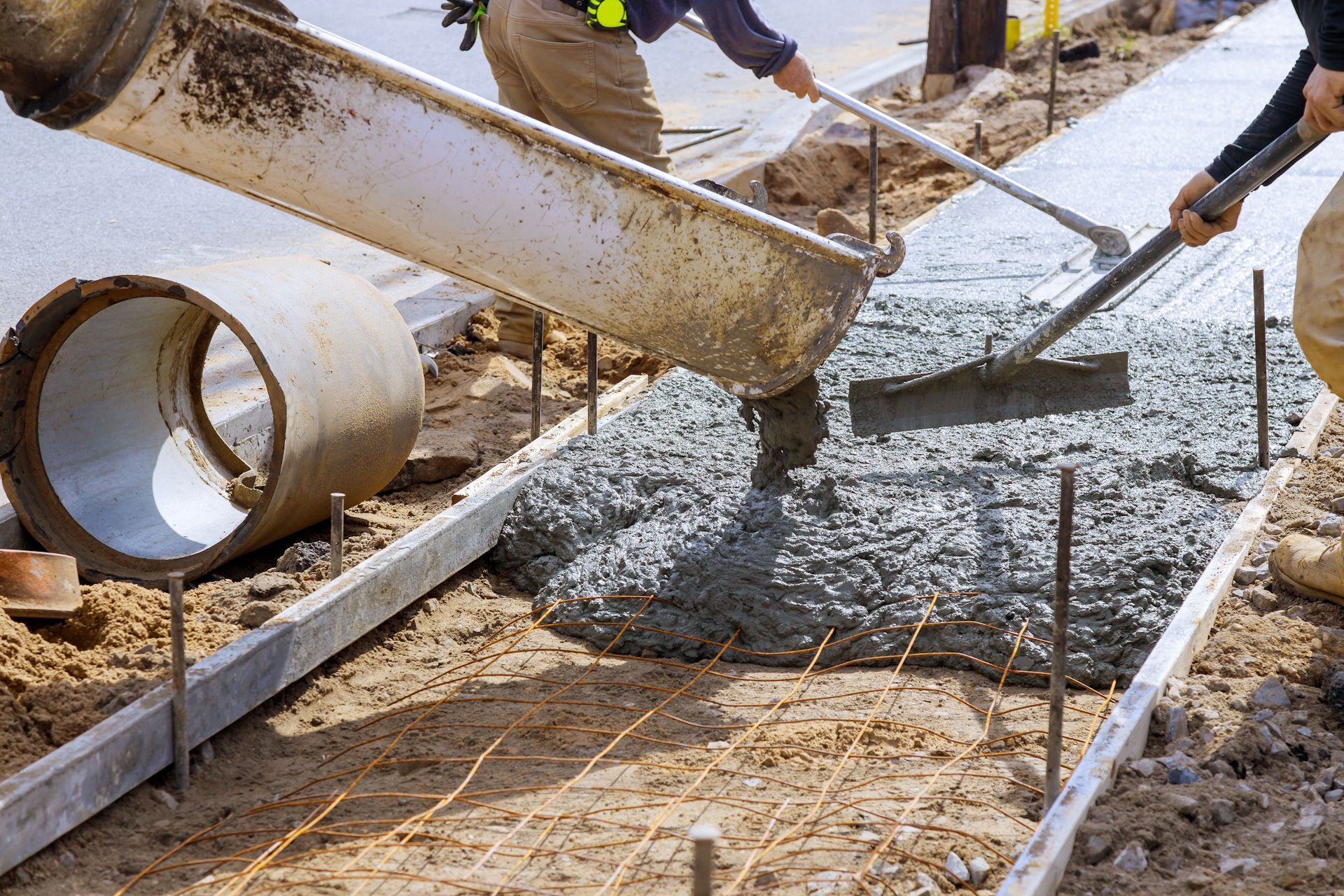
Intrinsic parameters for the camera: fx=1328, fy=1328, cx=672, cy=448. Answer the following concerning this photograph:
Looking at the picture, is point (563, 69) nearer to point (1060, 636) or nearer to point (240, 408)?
point (240, 408)

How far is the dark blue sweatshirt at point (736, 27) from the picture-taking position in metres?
4.35

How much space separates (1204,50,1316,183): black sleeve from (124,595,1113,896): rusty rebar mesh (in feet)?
4.89

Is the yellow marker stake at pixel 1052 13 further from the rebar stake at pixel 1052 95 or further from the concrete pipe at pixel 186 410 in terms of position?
the concrete pipe at pixel 186 410

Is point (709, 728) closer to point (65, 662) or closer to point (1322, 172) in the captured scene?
point (65, 662)

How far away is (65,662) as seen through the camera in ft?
10.7

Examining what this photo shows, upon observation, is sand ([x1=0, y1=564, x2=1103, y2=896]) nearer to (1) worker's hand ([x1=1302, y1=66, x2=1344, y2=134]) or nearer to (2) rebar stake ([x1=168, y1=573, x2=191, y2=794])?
(2) rebar stake ([x1=168, y1=573, x2=191, y2=794])

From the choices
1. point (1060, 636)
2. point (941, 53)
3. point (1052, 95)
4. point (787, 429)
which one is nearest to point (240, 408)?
point (787, 429)

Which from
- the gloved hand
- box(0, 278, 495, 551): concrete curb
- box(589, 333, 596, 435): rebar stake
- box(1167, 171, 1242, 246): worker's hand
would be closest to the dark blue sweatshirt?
the gloved hand

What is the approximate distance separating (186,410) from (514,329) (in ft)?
5.46

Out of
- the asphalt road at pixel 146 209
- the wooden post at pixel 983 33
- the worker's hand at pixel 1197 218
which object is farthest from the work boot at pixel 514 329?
the wooden post at pixel 983 33

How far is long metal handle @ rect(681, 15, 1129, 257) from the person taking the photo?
649 cm

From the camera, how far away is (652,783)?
295 centimetres

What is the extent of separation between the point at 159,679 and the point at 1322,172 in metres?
7.33

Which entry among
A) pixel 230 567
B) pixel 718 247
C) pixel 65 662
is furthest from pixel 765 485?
pixel 65 662
